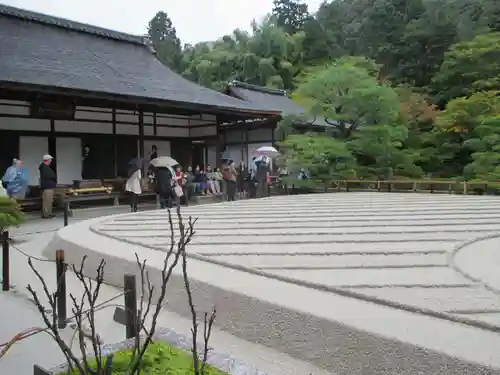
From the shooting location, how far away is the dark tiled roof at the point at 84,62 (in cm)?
929

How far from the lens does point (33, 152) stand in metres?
10.2

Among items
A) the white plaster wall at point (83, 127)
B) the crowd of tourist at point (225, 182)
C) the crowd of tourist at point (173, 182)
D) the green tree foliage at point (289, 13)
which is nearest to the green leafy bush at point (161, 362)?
the crowd of tourist at point (173, 182)

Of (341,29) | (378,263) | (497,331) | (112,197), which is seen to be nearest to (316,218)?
(378,263)

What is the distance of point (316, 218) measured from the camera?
6273 mm

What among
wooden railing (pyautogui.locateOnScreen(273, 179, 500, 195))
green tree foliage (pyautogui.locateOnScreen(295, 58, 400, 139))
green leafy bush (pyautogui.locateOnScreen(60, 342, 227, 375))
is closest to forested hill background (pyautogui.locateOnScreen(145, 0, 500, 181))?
green tree foliage (pyautogui.locateOnScreen(295, 58, 400, 139))

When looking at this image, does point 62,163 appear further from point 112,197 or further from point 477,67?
point 477,67

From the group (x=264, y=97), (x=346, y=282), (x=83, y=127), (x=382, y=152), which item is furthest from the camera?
(x=264, y=97)

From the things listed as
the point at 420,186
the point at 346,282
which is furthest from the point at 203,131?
the point at 346,282

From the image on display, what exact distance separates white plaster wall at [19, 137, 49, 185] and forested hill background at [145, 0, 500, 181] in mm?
5979

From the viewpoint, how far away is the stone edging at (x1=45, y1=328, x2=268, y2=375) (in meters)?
1.91

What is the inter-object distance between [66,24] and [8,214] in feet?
28.2

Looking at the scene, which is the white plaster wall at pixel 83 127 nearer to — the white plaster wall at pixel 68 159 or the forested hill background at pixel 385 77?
the white plaster wall at pixel 68 159

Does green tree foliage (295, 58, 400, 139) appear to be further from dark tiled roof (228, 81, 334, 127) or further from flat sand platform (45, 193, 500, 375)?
flat sand platform (45, 193, 500, 375)

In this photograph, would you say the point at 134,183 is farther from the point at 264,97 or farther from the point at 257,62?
the point at 257,62
